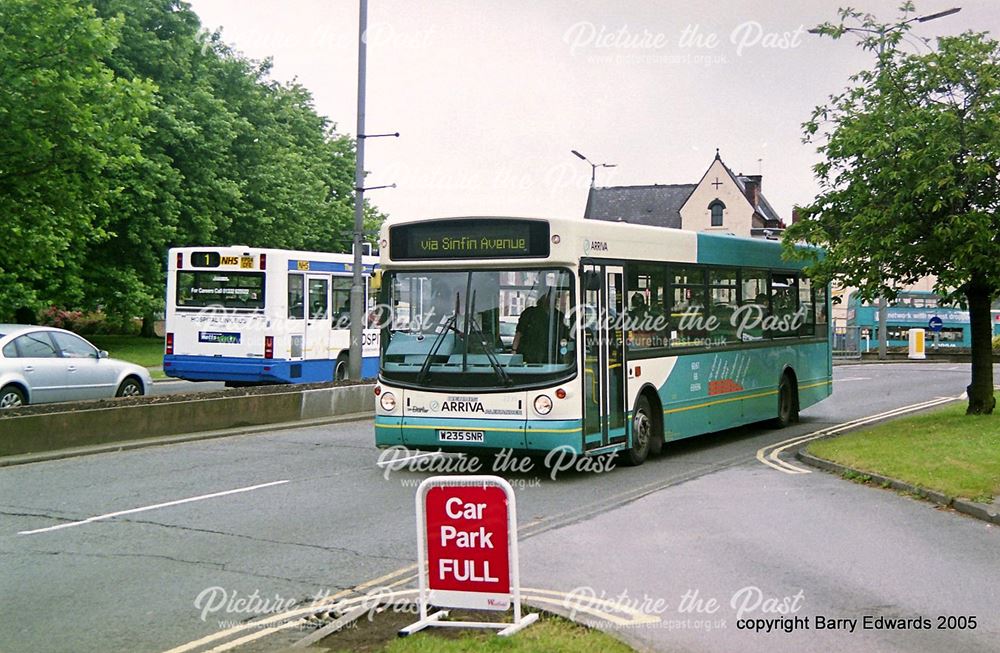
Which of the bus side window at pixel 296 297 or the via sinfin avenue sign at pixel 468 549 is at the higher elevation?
the bus side window at pixel 296 297

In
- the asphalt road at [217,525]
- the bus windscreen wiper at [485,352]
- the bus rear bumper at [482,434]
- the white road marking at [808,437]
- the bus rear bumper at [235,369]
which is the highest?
the bus windscreen wiper at [485,352]

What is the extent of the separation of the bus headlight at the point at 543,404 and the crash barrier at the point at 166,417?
7.18 metres

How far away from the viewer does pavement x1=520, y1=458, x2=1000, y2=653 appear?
22.2 feet

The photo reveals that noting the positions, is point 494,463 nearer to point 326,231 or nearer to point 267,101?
point 267,101

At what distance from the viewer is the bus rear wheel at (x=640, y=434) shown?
14500mm

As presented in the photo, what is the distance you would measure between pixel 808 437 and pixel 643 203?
74.3m

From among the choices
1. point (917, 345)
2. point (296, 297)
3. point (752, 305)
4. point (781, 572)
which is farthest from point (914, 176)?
point (917, 345)

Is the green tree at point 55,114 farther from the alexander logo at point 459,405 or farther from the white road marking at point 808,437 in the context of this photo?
the white road marking at point 808,437

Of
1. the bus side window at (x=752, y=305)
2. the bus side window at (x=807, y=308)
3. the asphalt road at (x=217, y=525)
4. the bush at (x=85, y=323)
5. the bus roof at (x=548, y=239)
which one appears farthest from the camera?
the bush at (x=85, y=323)

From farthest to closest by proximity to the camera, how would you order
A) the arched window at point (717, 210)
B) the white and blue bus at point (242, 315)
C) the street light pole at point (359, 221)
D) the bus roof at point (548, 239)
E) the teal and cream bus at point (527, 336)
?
the arched window at point (717, 210) → the white and blue bus at point (242, 315) → the street light pole at point (359, 221) → the bus roof at point (548, 239) → the teal and cream bus at point (527, 336)

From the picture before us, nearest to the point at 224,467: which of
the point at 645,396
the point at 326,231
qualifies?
the point at 645,396

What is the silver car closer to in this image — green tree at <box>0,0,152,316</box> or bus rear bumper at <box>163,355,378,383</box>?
green tree at <box>0,0,152,316</box>

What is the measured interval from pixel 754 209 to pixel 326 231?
44738mm

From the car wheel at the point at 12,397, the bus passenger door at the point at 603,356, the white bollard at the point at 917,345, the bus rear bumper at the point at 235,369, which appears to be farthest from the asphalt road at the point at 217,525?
the white bollard at the point at 917,345
